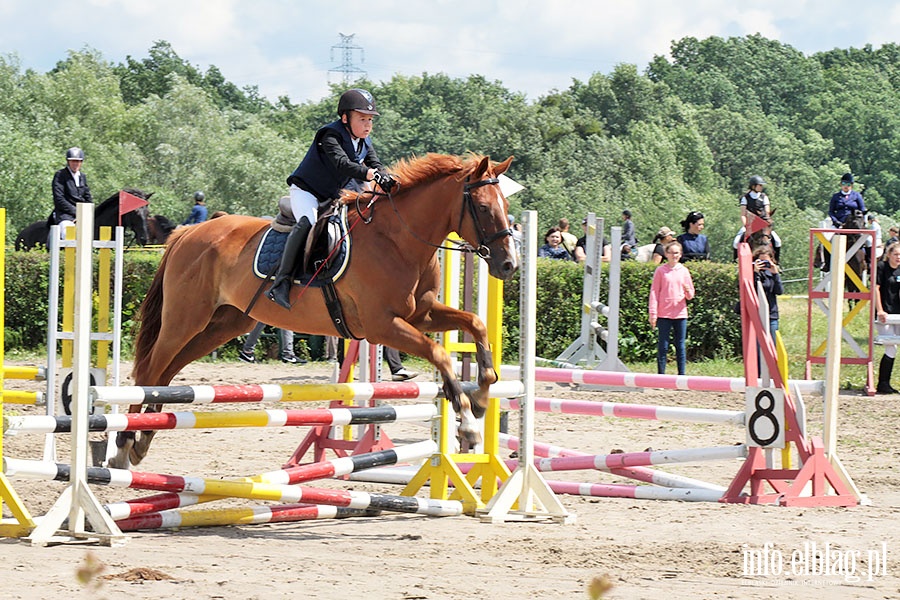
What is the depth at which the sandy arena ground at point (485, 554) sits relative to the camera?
14.6 feet

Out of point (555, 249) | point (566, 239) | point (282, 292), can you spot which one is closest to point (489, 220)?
point (282, 292)

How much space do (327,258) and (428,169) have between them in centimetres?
73

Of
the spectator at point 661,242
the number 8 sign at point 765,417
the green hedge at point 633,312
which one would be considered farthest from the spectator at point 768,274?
the number 8 sign at point 765,417

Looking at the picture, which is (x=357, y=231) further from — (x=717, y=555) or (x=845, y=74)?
(x=845, y=74)

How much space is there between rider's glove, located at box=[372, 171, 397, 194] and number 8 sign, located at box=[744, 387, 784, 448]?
2338 millimetres

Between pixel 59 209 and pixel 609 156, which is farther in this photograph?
pixel 609 156

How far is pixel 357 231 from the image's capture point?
21.4ft

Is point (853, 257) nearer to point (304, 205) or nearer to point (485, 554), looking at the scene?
point (304, 205)

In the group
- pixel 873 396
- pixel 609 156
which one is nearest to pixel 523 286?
pixel 873 396

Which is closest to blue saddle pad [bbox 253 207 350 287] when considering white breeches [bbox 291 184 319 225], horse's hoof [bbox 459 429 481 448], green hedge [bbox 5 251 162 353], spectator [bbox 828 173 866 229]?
white breeches [bbox 291 184 319 225]

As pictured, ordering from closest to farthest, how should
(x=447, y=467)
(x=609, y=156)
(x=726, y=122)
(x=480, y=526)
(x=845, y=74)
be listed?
(x=480, y=526) → (x=447, y=467) → (x=609, y=156) → (x=726, y=122) → (x=845, y=74)

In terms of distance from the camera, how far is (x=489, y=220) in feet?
19.9

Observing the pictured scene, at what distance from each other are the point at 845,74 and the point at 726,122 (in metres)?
25.2

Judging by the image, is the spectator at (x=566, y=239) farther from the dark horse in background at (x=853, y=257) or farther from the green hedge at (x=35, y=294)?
the green hedge at (x=35, y=294)
